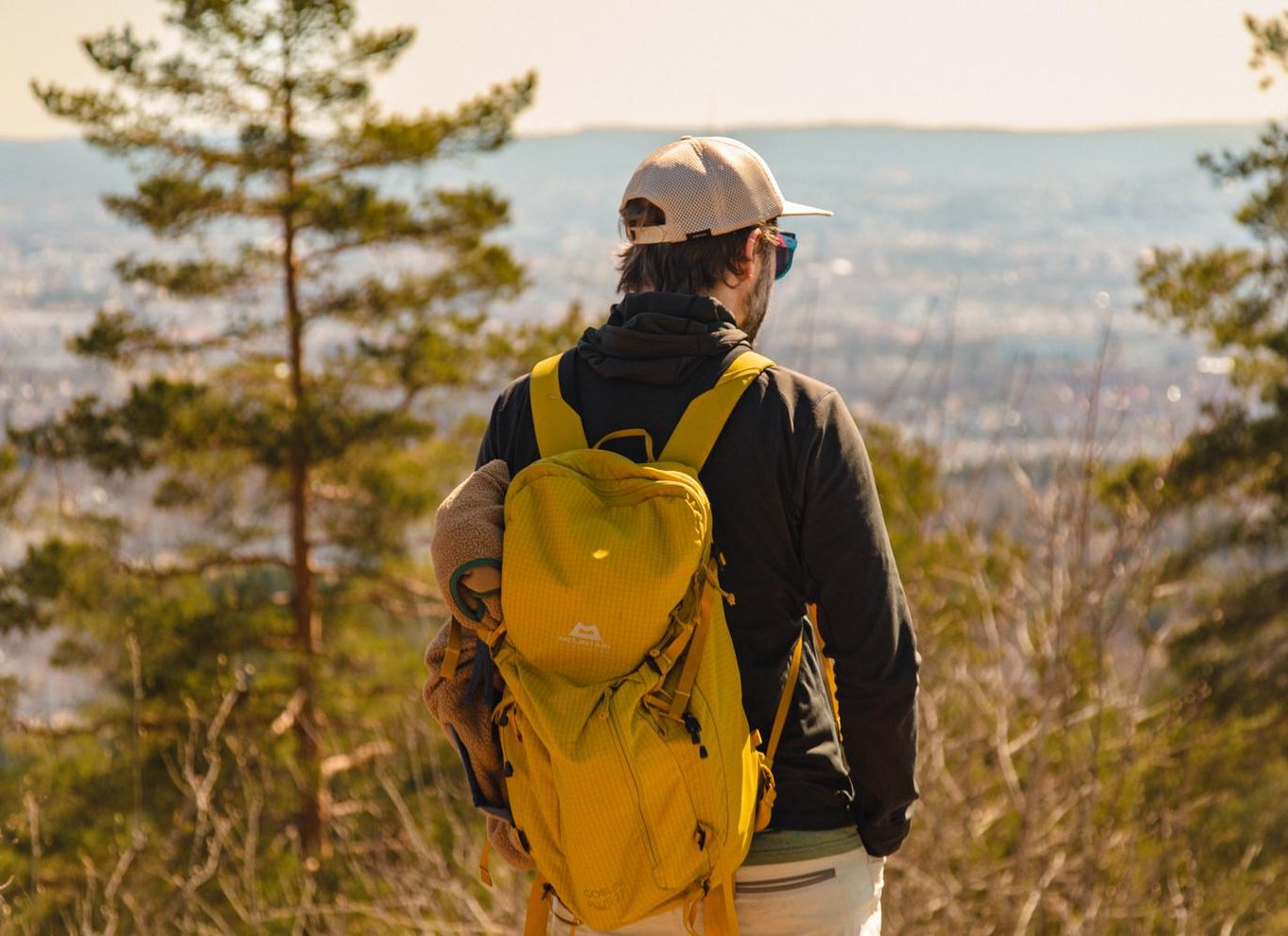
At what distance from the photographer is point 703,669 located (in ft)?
4.81

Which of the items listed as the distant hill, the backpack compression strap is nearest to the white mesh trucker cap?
the backpack compression strap

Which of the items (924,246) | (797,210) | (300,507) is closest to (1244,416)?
(300,507)

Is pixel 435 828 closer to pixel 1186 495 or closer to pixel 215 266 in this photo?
pixel 215 266

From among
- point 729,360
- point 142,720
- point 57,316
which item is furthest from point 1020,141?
point 729,360

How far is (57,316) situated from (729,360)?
1804cm

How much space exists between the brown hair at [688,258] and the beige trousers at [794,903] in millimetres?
690

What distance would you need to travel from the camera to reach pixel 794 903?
60.4 inches

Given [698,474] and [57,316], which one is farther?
[57,316]

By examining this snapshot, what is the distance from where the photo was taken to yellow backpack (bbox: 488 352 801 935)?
1.44m

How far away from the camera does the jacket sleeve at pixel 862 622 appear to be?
1497 millimetres

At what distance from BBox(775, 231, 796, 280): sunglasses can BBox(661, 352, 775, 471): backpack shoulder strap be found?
0.76ft

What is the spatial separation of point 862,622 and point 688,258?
0.48 meters

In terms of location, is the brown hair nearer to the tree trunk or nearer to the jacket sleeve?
the jacket sleeve

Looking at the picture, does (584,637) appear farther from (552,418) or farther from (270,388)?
(270,388)
